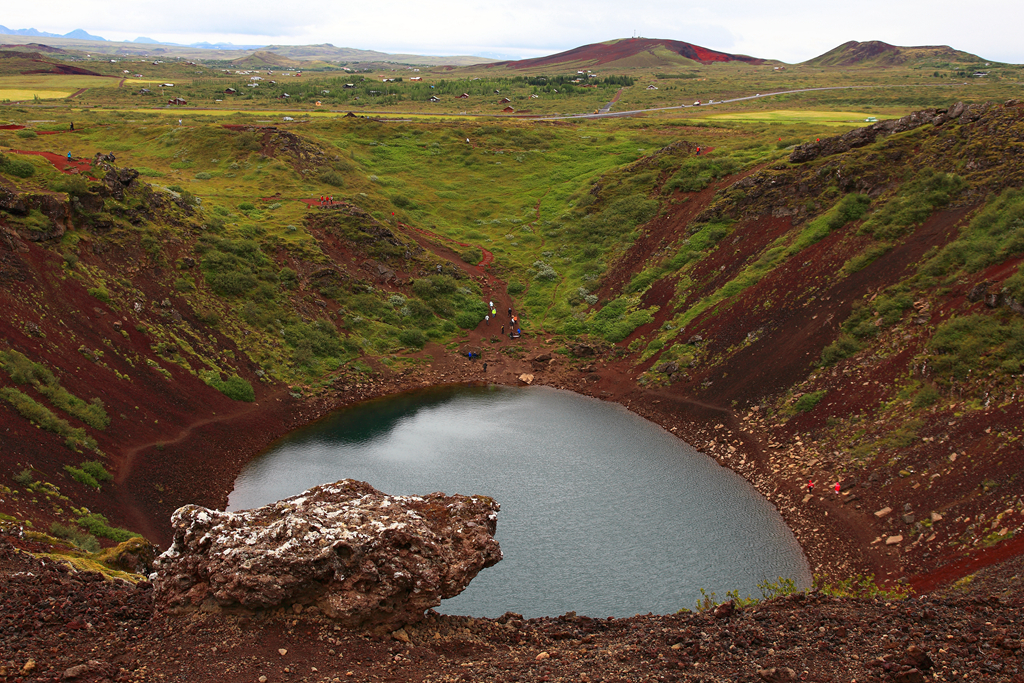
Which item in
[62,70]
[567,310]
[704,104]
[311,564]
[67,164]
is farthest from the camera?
[62,70]

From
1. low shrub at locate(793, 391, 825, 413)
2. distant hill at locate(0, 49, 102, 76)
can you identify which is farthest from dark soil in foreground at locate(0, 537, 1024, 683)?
distant hill at locate(0, 49, 102, 76)

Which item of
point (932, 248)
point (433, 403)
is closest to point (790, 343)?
point (932, 248)

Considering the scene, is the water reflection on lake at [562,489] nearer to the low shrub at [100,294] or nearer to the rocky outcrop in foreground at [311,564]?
the rocky outcrop in foreground at [311,564]

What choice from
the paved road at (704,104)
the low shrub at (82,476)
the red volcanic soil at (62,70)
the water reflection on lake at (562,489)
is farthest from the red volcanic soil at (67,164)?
the red volcanic soil at (62,70)

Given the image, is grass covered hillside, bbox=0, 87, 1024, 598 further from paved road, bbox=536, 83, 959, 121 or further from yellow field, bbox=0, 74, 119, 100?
yellow field, bbox=0, 74, 119, 100

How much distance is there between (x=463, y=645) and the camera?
18.0 meters

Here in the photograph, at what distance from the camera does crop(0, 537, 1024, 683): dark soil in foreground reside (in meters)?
14.6

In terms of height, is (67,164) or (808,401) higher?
(67,164)

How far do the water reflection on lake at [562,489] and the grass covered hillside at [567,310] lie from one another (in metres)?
1.93

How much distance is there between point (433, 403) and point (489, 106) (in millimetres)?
99502

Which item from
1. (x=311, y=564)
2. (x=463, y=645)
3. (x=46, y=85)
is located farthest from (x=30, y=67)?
(x=463, y=645)

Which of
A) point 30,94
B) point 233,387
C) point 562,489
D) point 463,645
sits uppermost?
point 30,94

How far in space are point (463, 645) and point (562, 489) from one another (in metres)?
16.6

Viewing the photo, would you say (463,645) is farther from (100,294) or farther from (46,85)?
(46,85)
